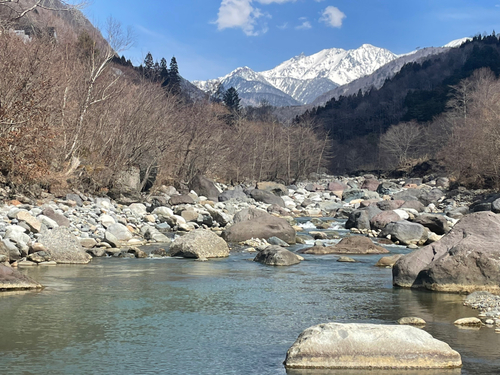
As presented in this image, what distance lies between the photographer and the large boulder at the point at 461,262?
31.0ft

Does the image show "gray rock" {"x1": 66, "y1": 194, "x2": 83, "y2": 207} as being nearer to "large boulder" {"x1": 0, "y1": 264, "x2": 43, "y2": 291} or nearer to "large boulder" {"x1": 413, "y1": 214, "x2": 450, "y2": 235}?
"large boulder" {"x1": 0, "y1": 264, "x2": 43, "y2": 291}

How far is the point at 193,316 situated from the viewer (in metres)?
7.87

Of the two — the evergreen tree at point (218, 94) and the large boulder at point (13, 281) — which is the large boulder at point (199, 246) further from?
the evergreen tree at point (218, 94)

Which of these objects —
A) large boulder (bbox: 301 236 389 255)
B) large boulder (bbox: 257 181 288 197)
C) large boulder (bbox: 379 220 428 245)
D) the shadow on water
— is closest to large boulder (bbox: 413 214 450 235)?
large boulder (bbox: 379 220 428 245)

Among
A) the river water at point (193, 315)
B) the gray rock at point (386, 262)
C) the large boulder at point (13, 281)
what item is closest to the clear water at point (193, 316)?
the river water at point (193, 315)

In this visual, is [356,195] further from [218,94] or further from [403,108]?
[403,108]

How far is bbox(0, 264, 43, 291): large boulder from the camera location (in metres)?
9.01

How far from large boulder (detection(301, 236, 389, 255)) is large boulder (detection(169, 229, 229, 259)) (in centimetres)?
277

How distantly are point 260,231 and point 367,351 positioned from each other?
12.5 meters

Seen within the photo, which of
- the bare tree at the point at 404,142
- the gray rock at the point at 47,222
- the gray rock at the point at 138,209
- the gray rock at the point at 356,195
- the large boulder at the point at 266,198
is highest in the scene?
the bare tree at the point at 404,142

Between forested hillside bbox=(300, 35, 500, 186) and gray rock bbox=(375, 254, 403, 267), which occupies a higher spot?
forested hillside bbox=(300, 35, 500, 186)

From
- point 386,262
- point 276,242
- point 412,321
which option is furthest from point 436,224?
point 412,321

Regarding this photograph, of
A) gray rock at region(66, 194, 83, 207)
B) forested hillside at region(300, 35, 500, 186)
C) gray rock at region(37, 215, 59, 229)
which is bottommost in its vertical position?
gray rock at region(37, 215, 59, 229)

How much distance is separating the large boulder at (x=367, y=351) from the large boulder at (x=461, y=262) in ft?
13.9
